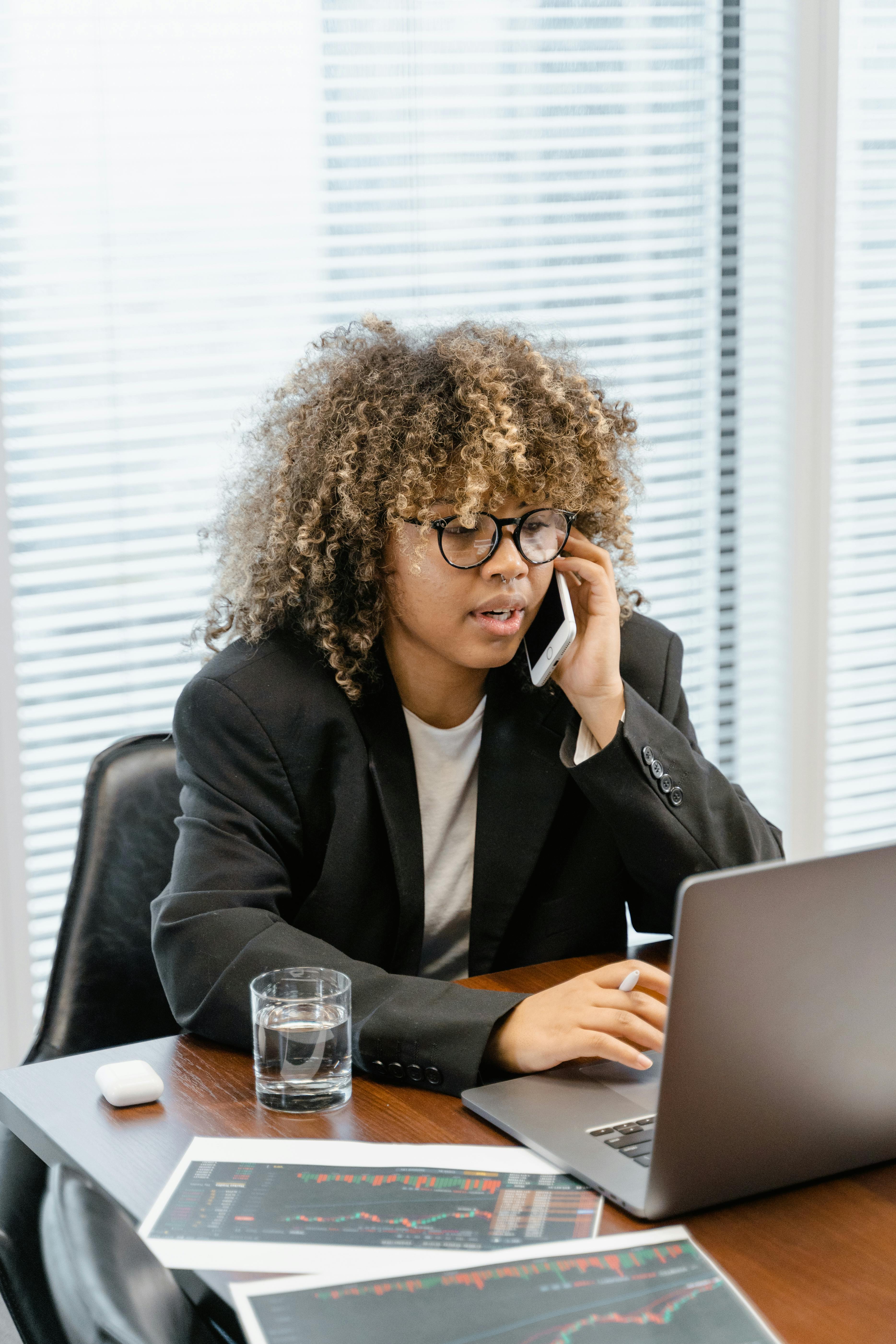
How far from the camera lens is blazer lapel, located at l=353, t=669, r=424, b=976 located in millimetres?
1628

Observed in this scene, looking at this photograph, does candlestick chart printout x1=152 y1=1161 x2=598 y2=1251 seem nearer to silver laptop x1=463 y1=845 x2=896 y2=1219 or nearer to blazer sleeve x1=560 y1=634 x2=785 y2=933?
silver laptop x1=463 y1=845 x2=896 y2=1219

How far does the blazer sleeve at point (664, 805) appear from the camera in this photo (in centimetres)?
160

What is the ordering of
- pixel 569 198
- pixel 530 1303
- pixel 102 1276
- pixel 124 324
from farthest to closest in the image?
1. pixel 569 198
2. pixel 124 324
3. pixel 530 1303
4. pixel 102 1276

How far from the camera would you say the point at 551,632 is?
168 cm

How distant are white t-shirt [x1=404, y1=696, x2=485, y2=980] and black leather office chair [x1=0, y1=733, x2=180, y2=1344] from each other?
1.01ft

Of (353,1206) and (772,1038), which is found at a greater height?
(772,1038)

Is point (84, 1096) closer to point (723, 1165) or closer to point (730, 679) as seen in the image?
point (723, 1165)

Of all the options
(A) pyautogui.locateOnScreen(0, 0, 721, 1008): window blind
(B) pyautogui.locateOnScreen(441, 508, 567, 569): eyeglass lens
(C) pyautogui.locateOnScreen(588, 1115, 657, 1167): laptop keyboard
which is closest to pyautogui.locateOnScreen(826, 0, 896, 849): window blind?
(A) pyautogui.locateOnScreen(0, 0, 721, 1008): window blind

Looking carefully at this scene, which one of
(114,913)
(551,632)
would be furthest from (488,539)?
(114,913)

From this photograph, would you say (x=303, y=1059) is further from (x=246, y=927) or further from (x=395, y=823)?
(x=395, y=823)

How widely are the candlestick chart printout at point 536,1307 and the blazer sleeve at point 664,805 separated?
0.71 m

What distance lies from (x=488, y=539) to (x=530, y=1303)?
90 cm

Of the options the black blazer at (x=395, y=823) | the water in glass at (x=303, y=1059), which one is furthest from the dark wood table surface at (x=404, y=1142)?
the black blazer at (x=395, y=823)

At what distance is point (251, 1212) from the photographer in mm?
1004
